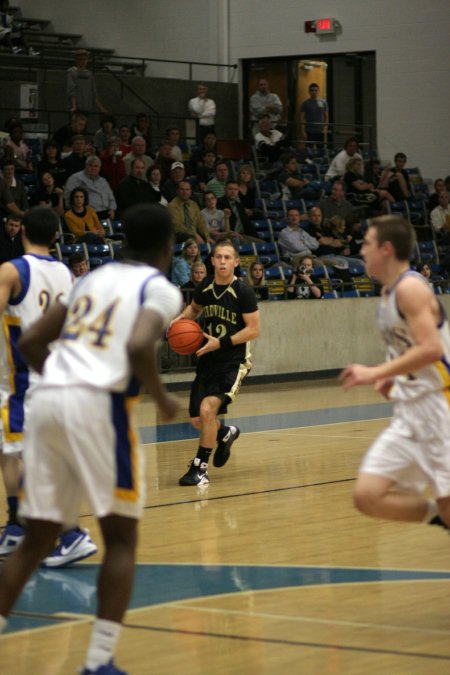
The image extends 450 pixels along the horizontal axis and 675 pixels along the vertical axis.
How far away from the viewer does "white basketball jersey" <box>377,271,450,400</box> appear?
490cm

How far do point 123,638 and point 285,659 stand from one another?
712 millimetres

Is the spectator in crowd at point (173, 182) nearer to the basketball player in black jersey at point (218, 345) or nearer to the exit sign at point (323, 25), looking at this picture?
the exit sign at point (323, 25)

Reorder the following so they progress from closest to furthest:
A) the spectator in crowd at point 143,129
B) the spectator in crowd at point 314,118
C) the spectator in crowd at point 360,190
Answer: the spectator in crowd at point 143,129 → the spectator in crowd at point 360,190 → the spectator in crowd at point 314,118

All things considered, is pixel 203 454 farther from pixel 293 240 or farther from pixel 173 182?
pixel 293 240

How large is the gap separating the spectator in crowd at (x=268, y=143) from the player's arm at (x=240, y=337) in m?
12.9

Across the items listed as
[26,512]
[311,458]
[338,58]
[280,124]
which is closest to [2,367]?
[26,512]

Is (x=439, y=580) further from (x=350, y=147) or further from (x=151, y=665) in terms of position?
(x=350, y=147)

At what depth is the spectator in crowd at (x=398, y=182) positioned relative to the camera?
69.2 ft

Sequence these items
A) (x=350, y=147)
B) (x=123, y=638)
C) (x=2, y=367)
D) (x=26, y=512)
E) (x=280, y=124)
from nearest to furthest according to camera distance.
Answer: (x=26, y=512) → (x=123, y=638) → (x=2, y=367) → (x=350, y=147) → (x=280, y=124)

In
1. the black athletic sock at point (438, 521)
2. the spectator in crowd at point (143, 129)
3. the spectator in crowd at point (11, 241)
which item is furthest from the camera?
the spectator in crowd at point (143, 129)

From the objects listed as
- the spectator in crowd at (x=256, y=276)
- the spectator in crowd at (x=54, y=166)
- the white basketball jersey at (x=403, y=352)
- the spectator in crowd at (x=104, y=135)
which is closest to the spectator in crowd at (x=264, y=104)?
the spectator in crowd at (x=104, y=135)

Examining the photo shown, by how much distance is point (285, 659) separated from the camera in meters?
4.64

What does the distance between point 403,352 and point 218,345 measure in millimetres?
3987

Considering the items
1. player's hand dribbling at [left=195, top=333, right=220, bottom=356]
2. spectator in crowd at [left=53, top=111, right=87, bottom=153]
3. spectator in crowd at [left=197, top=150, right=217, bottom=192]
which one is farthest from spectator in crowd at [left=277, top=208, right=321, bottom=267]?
player's hand dribbling at [left=195, top=333, right=220, bottom=356]
